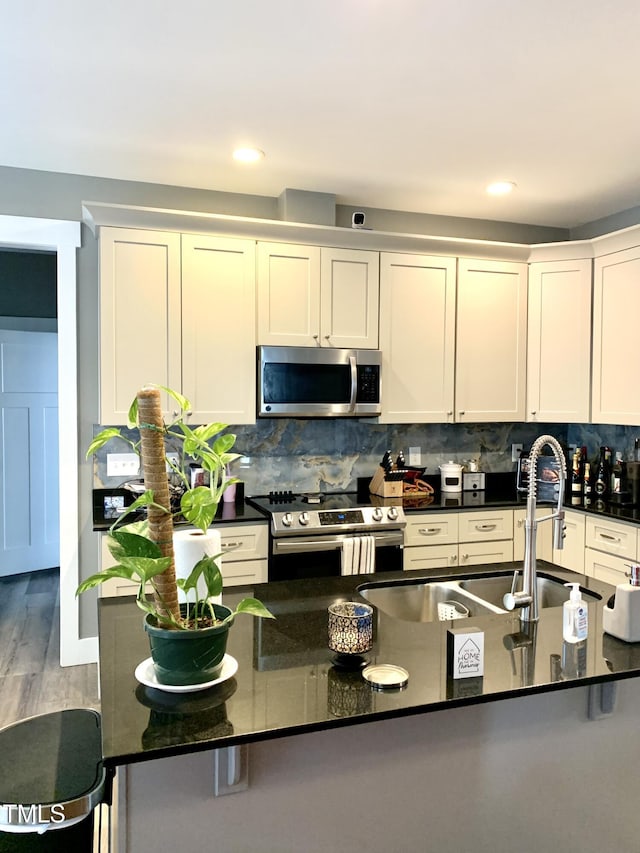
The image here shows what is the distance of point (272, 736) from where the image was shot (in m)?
1.23

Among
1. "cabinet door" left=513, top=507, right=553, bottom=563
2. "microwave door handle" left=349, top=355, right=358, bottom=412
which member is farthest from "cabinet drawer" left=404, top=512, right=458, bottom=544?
"microwave door handle" left=349, top=355, right=358, bottom=412

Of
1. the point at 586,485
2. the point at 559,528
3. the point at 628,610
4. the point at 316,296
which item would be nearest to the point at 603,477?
the point at 586,485

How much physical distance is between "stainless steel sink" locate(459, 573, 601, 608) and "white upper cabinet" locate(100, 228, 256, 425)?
5.95ft

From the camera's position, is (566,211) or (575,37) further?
(566,211)

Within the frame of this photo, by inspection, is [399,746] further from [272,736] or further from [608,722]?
[608,722]

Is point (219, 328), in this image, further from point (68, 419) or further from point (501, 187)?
point (501, 187)

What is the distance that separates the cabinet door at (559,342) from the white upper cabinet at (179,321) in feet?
6.15

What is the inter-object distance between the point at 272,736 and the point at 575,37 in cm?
233

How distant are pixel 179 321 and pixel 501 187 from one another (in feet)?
6.57

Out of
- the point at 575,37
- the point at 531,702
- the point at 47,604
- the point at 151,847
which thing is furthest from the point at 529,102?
the point at 47,604

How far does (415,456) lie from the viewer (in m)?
4.39

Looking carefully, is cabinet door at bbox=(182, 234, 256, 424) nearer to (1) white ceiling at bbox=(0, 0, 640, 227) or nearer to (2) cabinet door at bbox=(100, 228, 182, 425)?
(2) cabinet door at bbox=(100, 228, 182, 425)

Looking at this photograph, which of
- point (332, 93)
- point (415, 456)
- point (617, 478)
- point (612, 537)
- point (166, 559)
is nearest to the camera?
point (166, 559)

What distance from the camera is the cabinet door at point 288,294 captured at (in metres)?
3.69
